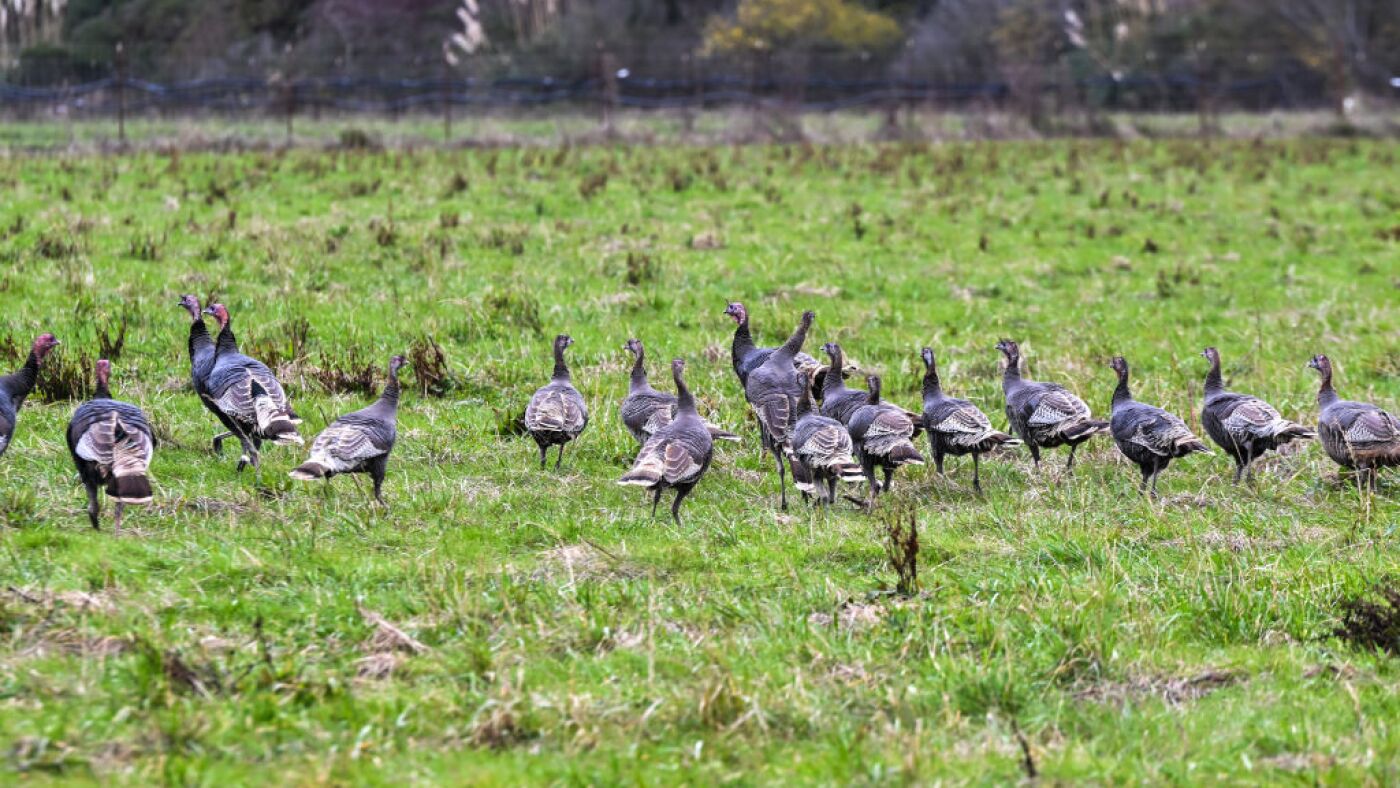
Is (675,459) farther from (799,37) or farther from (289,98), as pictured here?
(799,37)

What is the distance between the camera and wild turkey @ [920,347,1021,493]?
9211 millimetres

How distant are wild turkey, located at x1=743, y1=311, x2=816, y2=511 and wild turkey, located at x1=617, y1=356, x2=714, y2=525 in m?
0.69

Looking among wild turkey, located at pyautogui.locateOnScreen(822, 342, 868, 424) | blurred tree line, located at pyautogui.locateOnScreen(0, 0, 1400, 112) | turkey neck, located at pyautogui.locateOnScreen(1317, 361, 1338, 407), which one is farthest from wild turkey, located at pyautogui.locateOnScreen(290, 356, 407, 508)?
blurred tree line, located at pyautogui.locateOnScreen(0, 0, 1400, 112)

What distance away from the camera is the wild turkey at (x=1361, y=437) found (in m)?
9.09

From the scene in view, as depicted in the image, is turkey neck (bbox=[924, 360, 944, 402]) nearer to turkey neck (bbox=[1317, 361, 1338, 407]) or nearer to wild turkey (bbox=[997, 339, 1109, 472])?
wild turkey (bbox=[997, 339, 1109, 472])

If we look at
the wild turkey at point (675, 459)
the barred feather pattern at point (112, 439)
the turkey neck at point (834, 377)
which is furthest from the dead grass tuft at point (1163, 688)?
the barred feather pattern at point (112, 439)

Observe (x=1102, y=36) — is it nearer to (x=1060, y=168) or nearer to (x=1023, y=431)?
(x=1060, y=168)

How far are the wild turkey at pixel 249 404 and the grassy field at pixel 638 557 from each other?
311 mm

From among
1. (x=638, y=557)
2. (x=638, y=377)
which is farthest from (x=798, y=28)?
(x=638, y=557)

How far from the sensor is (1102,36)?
5734 centimetres

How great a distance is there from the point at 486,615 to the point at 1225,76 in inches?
1925

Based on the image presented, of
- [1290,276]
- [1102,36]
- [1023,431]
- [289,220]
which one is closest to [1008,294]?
[1290,276]

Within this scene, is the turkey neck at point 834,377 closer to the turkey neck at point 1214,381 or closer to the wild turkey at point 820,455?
the wild turkey at point 820,455

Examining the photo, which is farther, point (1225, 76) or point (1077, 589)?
point (1225, 76)
